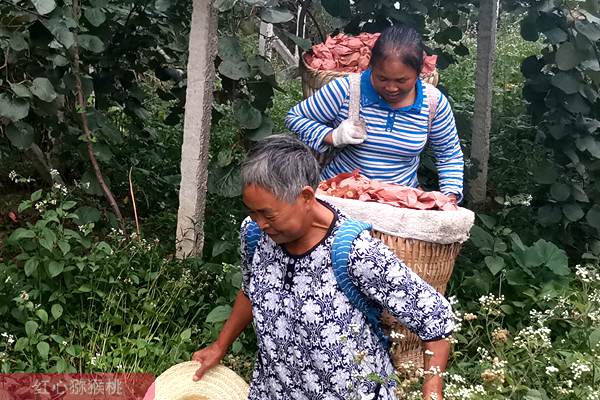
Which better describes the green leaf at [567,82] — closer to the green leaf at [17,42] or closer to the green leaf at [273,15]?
the green leaf at [273,15]

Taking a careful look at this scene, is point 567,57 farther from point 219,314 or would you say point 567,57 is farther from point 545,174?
point 219,314

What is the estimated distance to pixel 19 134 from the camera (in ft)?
11.8

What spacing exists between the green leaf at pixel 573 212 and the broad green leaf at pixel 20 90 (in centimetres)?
256

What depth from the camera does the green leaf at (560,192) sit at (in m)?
4.24

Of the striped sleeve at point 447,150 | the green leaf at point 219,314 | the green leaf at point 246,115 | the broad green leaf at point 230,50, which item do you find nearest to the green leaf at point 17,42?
the broad green leaf at point 230,50

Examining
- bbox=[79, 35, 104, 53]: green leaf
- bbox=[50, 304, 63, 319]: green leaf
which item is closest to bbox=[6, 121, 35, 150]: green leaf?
bbox=[79, 35, 104, 53]: green leaf

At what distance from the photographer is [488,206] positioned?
507 cm

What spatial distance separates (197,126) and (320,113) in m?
0.76

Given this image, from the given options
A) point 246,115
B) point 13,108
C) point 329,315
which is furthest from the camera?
point 246,115

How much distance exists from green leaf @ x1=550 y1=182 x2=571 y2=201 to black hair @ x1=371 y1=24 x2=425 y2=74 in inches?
64.8

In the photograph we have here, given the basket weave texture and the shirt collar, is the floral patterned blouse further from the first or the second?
the shirt collar

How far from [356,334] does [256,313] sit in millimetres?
324

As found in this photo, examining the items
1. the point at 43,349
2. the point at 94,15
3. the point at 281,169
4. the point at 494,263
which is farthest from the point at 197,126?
the point at 281,169

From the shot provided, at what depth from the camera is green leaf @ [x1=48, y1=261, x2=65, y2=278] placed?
324 centimetres
